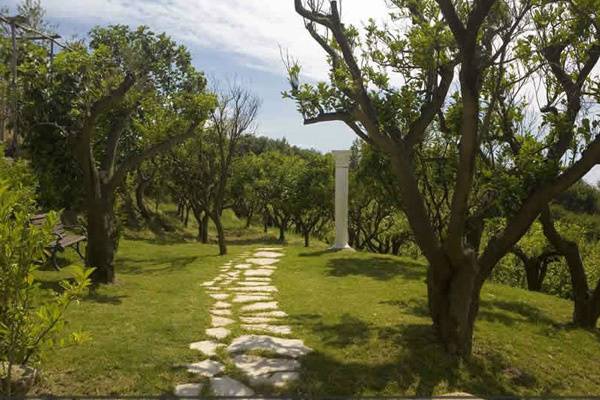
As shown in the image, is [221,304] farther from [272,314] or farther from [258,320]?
[258,320]

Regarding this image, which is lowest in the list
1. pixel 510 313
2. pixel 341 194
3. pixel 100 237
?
pixel 510 313

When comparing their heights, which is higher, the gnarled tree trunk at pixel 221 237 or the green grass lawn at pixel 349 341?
the gnarled tree trunk at pixel 221 237

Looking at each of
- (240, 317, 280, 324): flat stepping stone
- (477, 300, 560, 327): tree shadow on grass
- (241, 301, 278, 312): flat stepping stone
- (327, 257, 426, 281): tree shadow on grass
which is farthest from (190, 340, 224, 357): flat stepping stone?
(327, 257, 426, 281): tree shadow on grass

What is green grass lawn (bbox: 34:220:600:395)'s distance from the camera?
4105 mm

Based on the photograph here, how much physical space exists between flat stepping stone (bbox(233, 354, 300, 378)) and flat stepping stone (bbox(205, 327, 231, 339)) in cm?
69

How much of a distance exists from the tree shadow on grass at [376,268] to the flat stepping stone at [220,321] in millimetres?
4237

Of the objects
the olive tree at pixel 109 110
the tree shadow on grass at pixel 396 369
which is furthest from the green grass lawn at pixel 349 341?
the olive tree at pixel 109 110

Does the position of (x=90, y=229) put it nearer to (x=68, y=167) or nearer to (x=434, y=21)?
(x=434, y=21)

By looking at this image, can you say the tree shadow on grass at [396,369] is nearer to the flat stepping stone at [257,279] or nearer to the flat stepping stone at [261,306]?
the flat stepping stone at [261,306]

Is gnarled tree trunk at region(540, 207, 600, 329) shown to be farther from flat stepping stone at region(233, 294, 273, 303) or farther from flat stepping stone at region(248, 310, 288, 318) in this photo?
flat stepping stone at region(233, 294, 273, 303)

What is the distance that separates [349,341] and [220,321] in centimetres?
156

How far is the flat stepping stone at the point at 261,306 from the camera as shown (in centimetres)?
676

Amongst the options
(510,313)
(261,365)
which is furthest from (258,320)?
(510,313)

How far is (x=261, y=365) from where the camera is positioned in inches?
174
